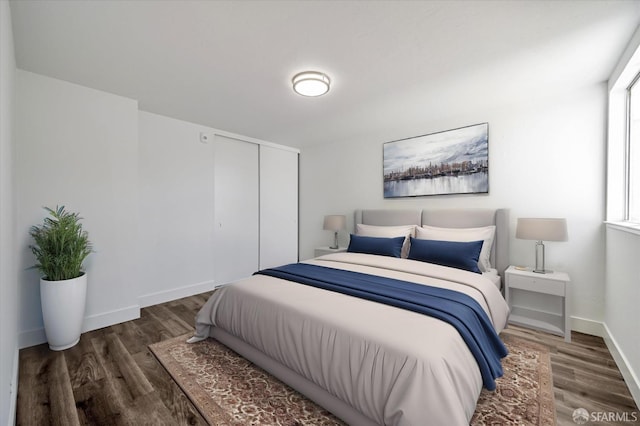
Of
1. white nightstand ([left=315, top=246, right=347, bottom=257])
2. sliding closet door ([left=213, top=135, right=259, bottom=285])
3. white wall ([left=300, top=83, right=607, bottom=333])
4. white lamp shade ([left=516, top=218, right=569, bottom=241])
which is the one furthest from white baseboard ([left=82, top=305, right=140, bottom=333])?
white lamp shade ([left=516, top=218, right=569, bottom=241])

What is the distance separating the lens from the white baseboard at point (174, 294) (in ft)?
10.8

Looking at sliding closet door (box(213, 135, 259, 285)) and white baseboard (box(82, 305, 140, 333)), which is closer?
white baseboard (box(82, 305, 140, 333))

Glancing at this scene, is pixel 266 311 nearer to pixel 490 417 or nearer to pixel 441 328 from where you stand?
pixel 441 328

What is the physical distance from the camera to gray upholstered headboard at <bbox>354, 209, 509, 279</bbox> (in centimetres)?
297

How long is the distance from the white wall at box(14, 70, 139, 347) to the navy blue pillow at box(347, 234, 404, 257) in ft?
8.62

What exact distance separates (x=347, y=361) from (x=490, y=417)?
931mm

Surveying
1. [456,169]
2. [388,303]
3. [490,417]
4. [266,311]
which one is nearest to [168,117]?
[266,311]

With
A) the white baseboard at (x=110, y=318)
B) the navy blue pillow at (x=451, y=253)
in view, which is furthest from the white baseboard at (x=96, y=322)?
the navy blue pillow at (x=451, y=253)

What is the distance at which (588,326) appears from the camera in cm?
259

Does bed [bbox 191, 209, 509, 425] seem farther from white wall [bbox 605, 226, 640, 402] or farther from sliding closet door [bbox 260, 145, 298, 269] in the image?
sliding closet door [bbox 260, 145, 298, 269]

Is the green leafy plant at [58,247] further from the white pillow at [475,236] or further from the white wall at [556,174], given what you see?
the white wall at [556,174]

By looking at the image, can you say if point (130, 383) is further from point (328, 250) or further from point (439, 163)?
point (439, 163)

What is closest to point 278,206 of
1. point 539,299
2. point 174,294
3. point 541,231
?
point 174,294

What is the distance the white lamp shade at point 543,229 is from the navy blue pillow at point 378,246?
1203 millimetres
